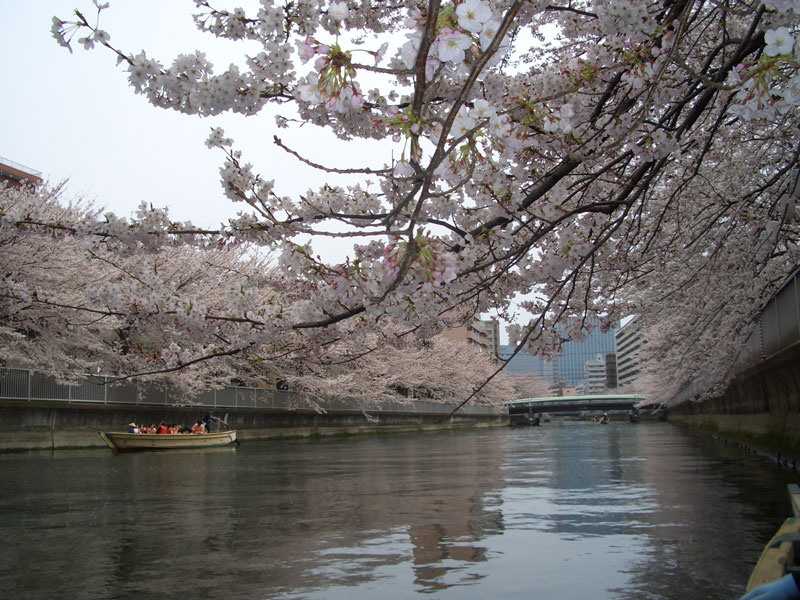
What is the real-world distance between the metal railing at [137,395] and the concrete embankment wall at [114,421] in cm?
30

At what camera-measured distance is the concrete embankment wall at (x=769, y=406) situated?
46.8 feet

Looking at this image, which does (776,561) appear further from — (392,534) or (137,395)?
(137,395)

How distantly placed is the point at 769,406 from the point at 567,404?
98.1m

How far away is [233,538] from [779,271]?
13072 millimetres

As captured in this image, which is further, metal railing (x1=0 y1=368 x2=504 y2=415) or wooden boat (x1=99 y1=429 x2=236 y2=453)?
metal railing (x1=0 y1=368 x2=504 y2=415)

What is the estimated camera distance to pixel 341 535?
344 inches

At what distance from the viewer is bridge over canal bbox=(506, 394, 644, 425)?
106688 mm

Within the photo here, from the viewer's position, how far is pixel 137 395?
30625mm

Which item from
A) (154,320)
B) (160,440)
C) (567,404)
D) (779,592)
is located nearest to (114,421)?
(160,440)

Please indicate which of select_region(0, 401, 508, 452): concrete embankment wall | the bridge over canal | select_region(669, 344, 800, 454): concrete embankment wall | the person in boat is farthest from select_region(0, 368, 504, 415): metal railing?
the bridge over canal

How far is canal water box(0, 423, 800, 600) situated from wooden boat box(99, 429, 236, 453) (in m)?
7.94

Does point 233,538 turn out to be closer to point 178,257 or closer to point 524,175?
point 524,175

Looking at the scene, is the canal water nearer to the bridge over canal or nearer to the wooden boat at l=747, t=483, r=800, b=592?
the wooden boat at l=747, t=483, r=800, b=592

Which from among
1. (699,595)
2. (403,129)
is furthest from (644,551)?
(403,129)
